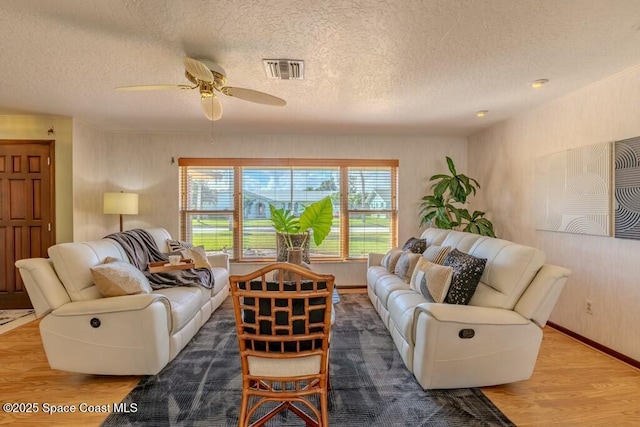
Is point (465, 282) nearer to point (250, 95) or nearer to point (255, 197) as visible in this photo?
point (250, 95)

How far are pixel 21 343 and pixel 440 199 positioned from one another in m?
→ 4.93

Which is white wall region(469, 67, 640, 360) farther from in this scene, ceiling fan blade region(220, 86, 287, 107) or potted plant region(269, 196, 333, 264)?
ceiling fan blade region(220, 86, 287, 107)

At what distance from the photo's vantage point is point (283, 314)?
1521 mm

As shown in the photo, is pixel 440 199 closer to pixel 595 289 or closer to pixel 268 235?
pixel 595 289

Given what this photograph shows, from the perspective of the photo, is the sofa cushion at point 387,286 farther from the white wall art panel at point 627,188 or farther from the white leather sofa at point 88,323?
the white leather sofa at point 88,323

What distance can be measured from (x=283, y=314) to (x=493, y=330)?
1430 millimetres

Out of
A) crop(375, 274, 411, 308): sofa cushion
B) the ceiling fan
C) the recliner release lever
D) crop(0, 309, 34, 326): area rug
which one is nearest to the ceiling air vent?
the ceiling fan

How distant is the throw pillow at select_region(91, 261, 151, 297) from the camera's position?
2361mm

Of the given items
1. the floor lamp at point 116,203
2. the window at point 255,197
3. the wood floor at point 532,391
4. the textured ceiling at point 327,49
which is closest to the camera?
the textured ceiling at point 327,49

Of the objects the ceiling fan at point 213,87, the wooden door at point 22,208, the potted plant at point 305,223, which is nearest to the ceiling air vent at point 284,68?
the ceiling fan at point 213,87

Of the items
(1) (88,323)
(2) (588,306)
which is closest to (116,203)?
(1) (88,323)

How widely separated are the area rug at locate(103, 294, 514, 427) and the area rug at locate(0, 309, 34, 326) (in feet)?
7.78

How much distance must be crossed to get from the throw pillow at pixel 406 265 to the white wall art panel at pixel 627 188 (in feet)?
5.46

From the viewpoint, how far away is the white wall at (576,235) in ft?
8.36
